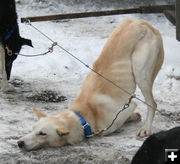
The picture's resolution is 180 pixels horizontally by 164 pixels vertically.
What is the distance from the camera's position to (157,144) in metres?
2.70

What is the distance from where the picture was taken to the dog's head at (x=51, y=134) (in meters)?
4.29

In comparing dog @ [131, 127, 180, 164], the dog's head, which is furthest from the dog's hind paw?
dog @ [131, 127, 180, 164]

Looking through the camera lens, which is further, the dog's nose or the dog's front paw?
the dog's front paw

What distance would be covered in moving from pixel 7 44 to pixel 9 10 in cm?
51

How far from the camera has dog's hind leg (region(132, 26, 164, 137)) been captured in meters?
4.89

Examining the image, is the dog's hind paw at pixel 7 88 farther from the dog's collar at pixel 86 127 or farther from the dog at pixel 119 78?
the dog's collar at pixel 86 127

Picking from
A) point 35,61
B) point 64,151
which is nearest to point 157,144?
point 64,151

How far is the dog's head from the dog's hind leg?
831 mm

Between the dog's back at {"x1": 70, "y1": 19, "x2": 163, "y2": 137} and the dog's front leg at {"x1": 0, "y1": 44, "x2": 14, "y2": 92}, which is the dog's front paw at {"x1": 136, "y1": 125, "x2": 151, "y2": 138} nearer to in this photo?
the dog's back at {"x1": 70, "y1": 19, "x2": 163, "y2": 137}

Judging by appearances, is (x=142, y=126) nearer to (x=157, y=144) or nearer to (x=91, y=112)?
(x=91, y=112)

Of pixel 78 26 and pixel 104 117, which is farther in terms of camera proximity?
pixel 78 26

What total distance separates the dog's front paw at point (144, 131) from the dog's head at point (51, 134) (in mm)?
734

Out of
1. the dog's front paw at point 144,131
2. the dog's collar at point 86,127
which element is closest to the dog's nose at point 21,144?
the dog's collar at point 86,127

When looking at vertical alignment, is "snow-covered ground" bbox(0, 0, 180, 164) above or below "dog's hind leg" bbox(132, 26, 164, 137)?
below
